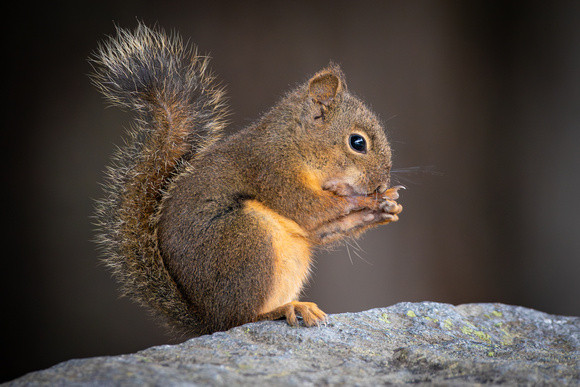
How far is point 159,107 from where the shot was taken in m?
1.94

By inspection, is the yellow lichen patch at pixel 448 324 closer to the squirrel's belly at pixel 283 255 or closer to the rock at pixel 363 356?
the rock at pixel 363 356

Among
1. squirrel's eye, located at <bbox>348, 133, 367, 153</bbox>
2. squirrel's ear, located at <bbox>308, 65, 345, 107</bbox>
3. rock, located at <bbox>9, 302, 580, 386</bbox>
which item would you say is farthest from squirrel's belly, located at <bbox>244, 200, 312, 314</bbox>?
squirrel's ear, located at <bbox>308, 65, 345, 107</bbox>

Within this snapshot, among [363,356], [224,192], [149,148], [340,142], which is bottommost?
[363,356]

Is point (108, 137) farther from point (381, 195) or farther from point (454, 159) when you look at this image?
point (454, 159)

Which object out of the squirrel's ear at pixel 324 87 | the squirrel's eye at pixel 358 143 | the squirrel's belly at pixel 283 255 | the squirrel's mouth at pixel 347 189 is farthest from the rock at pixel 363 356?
the squirrel's ear at pixel 324 87

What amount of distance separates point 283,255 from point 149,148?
610 mm

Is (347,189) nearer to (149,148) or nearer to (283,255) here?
(283,255)

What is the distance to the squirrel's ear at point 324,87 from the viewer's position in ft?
6.52

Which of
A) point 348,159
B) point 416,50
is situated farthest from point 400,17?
point 348,159

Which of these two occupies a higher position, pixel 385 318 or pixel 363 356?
pixel 385 318

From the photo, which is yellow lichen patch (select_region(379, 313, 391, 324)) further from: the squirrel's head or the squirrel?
the squirrel's head

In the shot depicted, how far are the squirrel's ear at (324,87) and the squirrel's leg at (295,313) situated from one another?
72cm

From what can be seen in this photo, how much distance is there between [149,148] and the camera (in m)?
1.92

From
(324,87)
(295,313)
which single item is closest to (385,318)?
(295,313)
